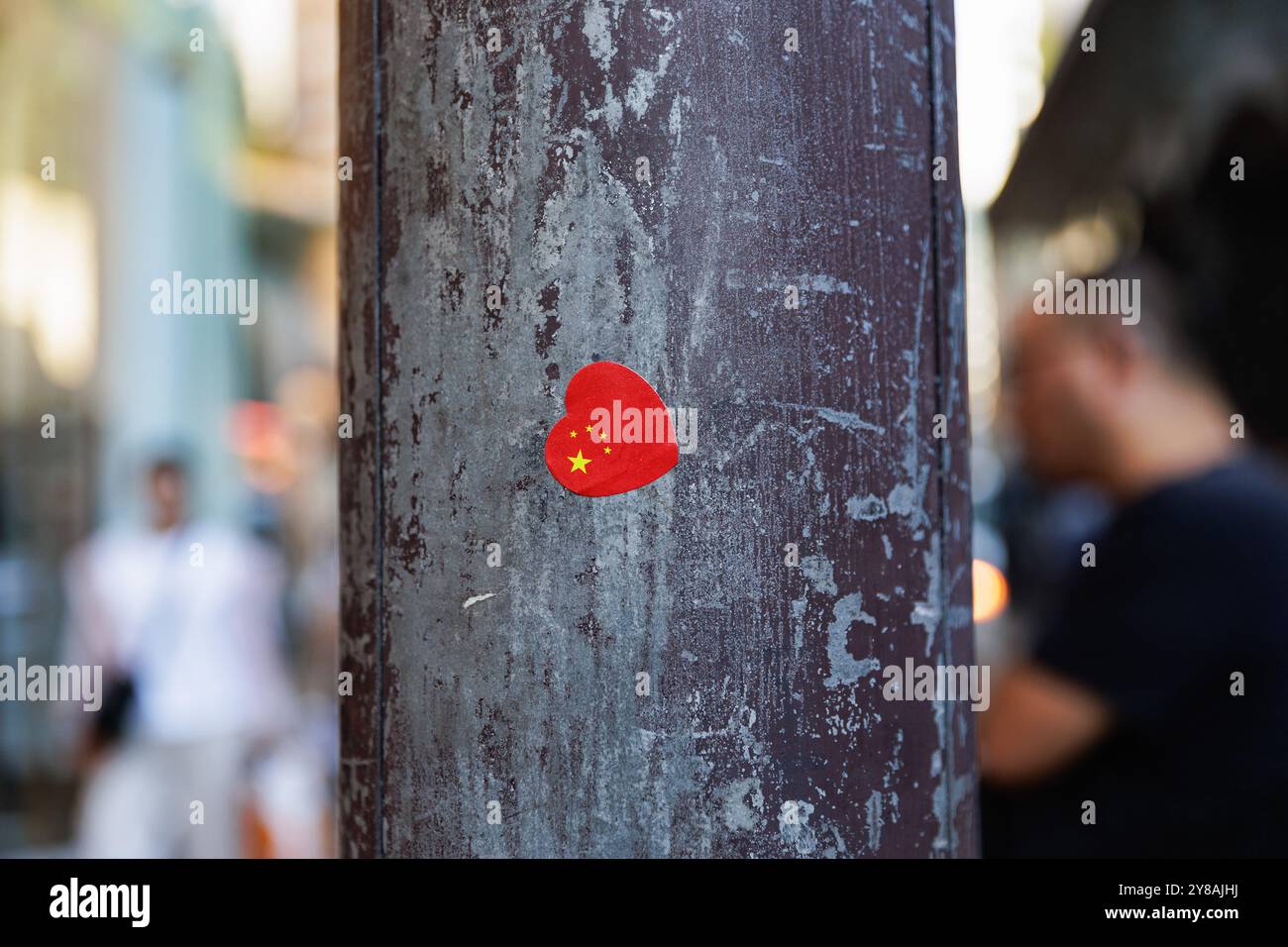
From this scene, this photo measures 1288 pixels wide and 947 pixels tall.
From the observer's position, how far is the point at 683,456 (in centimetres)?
145

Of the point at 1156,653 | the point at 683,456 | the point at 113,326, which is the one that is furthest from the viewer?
the point at 113,326

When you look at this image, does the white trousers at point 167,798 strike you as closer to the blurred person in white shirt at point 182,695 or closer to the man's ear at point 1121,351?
the blurred person in white shirt at point 182,695

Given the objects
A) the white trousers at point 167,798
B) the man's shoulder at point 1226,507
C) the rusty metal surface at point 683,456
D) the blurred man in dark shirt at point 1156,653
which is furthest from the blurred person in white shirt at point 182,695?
the rusty metal surface at point 683,456

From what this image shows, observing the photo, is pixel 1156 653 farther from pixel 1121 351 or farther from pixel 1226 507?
pixel 1121 351

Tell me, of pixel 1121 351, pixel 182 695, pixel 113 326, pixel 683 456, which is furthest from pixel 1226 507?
pixel 113 326

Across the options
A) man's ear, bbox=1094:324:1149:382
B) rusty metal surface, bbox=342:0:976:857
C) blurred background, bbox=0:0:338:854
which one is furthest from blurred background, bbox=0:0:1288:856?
rusty metal surface, bbox=342:0:976:857

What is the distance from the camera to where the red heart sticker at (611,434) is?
1.45 m

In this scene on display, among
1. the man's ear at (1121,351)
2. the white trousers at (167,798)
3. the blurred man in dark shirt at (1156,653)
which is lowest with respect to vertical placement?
the white trousers at (167,798)

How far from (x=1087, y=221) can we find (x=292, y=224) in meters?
9.08

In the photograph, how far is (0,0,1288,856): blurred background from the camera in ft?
23.3

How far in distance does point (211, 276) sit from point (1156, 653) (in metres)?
10.2

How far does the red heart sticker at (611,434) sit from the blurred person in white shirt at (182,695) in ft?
16.2

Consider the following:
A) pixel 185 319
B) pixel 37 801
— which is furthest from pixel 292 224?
pixel 37 801
